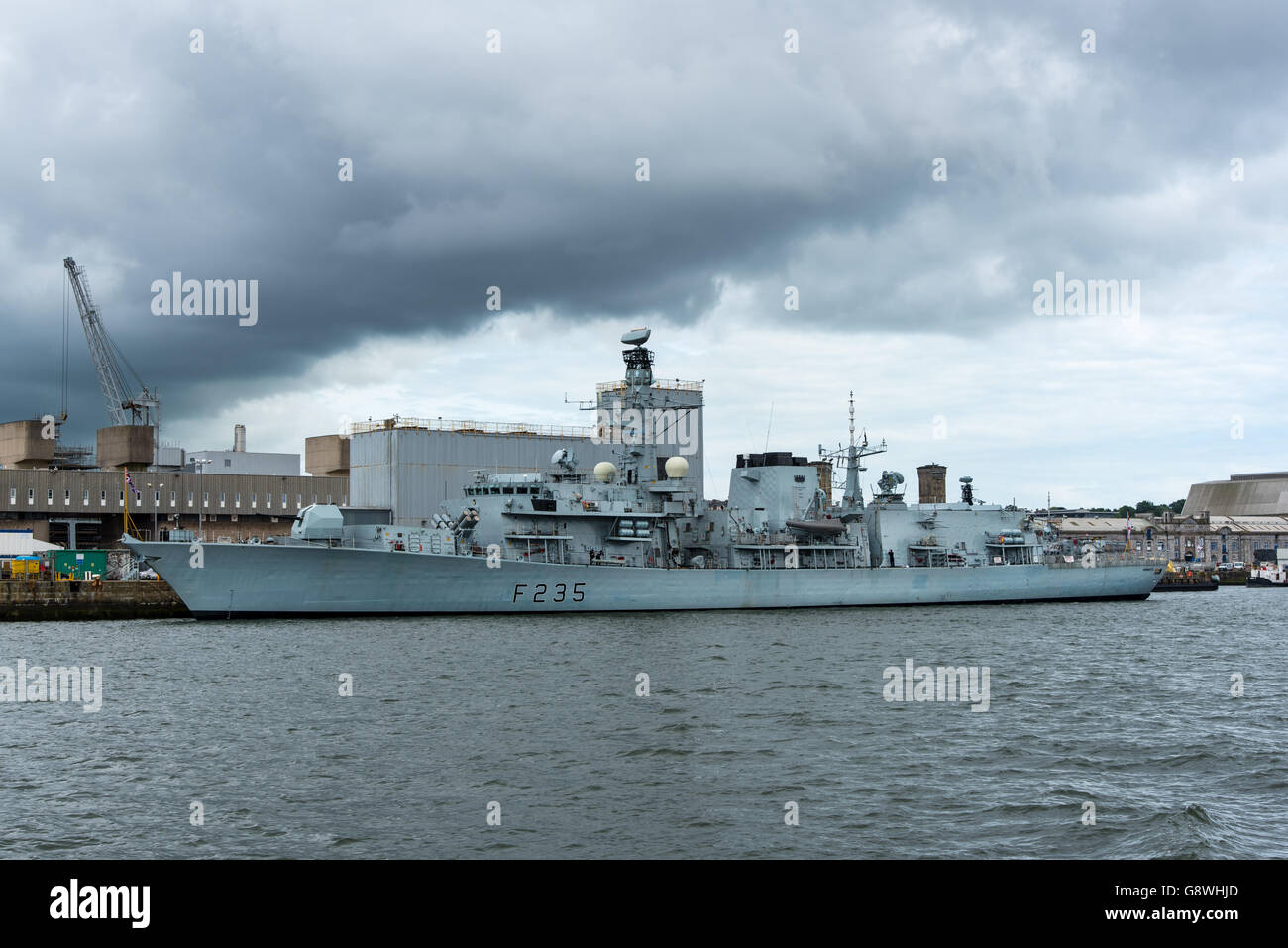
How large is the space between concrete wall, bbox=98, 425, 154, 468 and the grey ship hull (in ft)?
137

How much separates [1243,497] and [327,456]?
12838cm

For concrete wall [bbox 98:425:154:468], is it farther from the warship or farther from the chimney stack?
the chimney stack

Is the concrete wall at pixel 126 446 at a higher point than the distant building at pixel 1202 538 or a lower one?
higher

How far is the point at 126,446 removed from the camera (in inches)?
2963

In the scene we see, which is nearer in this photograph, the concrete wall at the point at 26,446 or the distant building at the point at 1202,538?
the concrete wall at the point at 26,446

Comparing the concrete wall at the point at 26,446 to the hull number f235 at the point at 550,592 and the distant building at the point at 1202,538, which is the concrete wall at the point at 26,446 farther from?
the distant building at the point at 1202,538

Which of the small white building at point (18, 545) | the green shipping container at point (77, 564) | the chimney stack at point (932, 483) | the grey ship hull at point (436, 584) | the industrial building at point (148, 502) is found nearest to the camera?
the grey ship hull at point (436, 584)

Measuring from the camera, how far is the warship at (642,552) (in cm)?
→ 3875

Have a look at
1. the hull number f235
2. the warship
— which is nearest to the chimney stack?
the warship

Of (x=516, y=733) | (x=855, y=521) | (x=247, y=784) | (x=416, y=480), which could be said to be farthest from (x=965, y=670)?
(x=416, y=480)

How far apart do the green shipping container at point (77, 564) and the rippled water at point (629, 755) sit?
21.7 meters

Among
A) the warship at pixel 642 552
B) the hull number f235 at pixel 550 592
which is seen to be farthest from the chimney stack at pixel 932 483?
the hull number f235 at pixel 550 592
